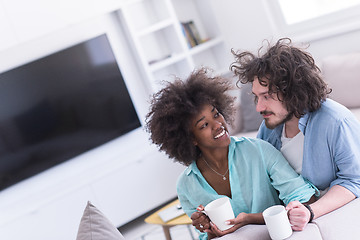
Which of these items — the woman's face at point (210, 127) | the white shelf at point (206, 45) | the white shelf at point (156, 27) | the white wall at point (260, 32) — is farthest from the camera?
the white shelf at point (206, 45)

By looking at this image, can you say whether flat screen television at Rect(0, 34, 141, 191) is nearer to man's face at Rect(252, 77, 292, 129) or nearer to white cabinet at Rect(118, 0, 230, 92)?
white cabinet at Rect(118, 0, 230, 92)

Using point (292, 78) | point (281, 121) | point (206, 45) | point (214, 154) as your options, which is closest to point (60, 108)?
point (206, 45)

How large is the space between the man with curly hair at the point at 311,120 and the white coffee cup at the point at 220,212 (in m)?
0.25

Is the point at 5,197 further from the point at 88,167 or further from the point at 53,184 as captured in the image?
the point at 88,167

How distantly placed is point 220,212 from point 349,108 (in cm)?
204

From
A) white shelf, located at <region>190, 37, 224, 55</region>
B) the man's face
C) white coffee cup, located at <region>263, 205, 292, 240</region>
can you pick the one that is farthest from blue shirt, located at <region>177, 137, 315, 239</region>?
white shelf, located at <region>190, 37, 224, 55</region>

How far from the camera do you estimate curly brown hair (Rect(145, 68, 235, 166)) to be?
1777 mm

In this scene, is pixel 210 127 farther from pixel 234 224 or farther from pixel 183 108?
pixel 234 224

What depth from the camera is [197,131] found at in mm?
1805

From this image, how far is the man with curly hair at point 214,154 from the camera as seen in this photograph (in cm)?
175

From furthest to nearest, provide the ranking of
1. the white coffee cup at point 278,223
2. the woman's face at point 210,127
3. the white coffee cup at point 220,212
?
the woman's face at point 210,127 → the white coffee cup at point 220,212 → the white coffee cup at point 278,223

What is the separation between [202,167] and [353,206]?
1.78 ft

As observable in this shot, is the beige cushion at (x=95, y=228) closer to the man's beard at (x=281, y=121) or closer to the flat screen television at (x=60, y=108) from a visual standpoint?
the man's beard at (x=281, y=121)

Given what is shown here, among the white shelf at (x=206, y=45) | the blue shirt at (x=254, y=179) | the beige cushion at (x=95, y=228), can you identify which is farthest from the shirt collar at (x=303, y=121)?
the white shelf at (x=206, y=45)
